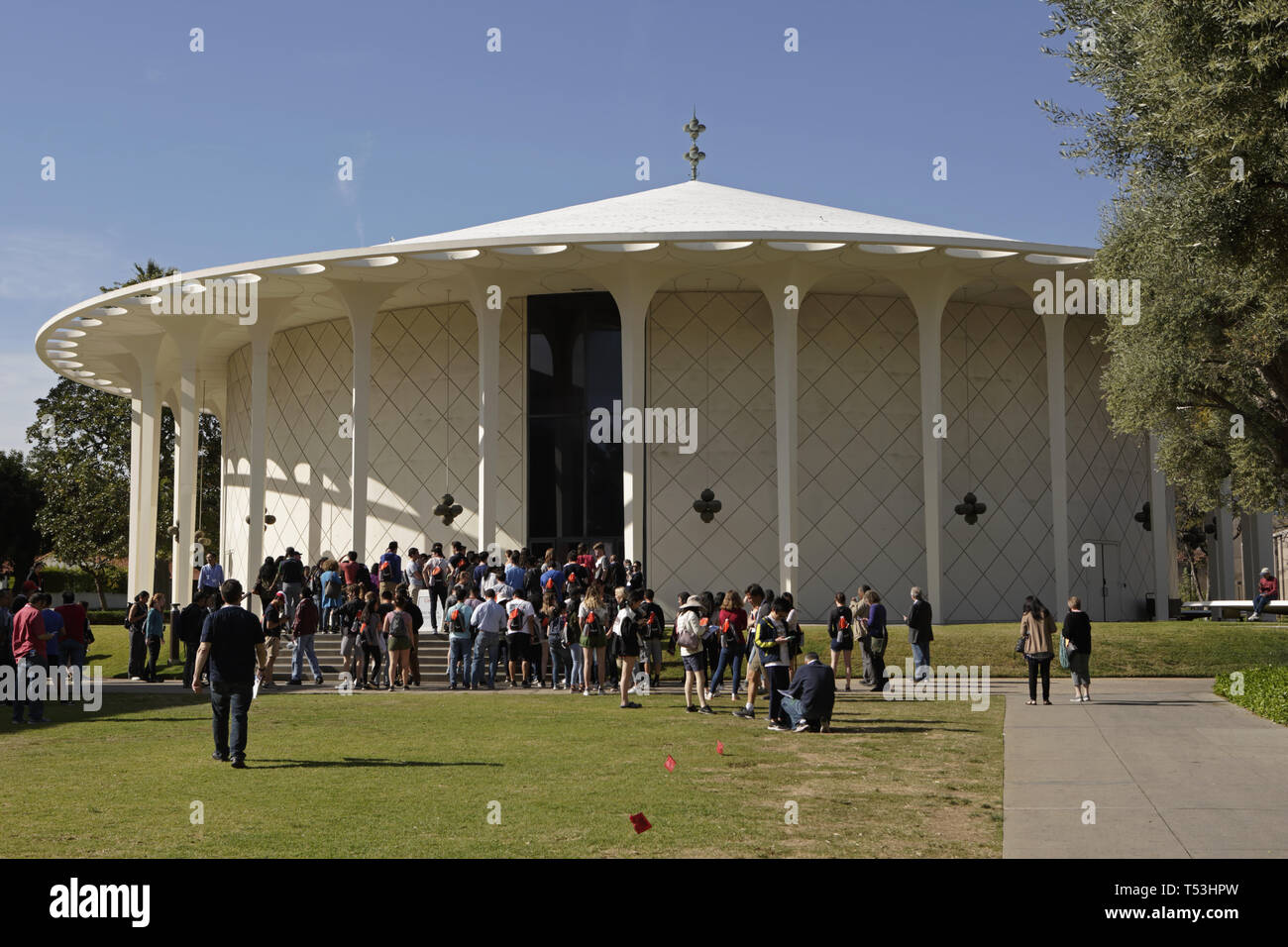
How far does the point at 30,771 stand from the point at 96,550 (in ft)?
113

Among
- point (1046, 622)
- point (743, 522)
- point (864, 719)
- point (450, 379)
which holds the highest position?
point (450, 379)

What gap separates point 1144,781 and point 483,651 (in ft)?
35.4

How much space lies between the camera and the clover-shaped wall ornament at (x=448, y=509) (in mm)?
26719

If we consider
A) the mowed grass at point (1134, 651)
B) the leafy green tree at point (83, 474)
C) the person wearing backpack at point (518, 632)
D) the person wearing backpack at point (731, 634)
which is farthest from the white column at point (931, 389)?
the leafy green tree at point (83, 474)

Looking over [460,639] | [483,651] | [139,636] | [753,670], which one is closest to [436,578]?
[460,639]

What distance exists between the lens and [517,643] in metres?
18.0

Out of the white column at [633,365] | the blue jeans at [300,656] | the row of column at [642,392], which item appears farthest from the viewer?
the row of column at [642,392]

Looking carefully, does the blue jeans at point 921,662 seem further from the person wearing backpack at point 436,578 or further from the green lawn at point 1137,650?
the person wearing backpack at point 436,578

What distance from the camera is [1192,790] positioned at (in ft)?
28.9

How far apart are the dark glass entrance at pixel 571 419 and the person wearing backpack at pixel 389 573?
548 cm

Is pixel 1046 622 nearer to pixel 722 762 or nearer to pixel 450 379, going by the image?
pixel 722 762

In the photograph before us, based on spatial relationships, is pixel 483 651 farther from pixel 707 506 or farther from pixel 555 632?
pixel 707 506
